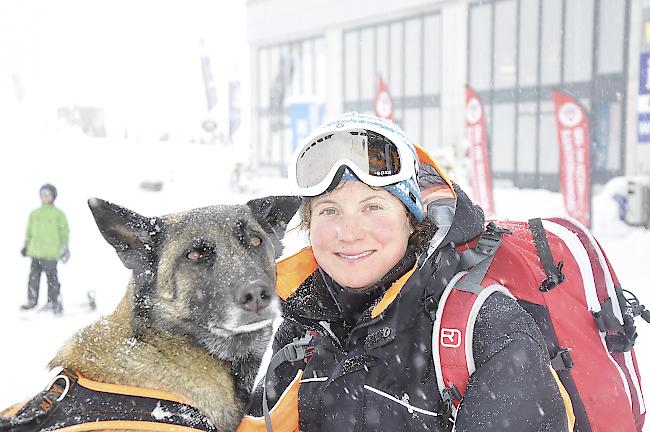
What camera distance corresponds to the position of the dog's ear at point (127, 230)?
2.62 m

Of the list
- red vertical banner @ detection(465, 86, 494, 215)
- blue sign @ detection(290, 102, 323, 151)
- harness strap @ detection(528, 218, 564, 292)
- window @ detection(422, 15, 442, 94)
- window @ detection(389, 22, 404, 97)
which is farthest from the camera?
window @ detection(389, 22, 404, 97)

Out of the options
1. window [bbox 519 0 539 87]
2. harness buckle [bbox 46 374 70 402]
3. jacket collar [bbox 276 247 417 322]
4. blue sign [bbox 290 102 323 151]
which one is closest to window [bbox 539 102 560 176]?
window [bbox 519 0 539 87]

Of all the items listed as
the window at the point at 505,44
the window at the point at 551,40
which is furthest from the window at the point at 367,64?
the window at the point at 551,40

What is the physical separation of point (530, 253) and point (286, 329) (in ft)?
4.01

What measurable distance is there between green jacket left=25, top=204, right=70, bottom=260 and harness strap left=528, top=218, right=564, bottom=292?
388 inches

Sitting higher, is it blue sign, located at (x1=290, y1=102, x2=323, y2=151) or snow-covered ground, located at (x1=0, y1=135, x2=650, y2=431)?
blue sign, located at (x1=290, y1=102, x2=323, y2=151)

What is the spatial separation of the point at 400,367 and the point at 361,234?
0.53 m

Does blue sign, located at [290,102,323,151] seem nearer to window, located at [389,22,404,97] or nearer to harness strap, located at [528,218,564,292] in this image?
window, located at [389,22,404,97]

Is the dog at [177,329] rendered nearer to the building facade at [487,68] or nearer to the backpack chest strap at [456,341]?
the backpack chest strap at [456,341]

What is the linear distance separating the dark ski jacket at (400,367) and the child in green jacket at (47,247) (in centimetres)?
843

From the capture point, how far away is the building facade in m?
20.2

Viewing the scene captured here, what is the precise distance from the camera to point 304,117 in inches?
960

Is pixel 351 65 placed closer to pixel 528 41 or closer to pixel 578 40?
pixel 528 41

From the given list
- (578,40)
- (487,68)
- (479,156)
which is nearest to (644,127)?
(479,156)
